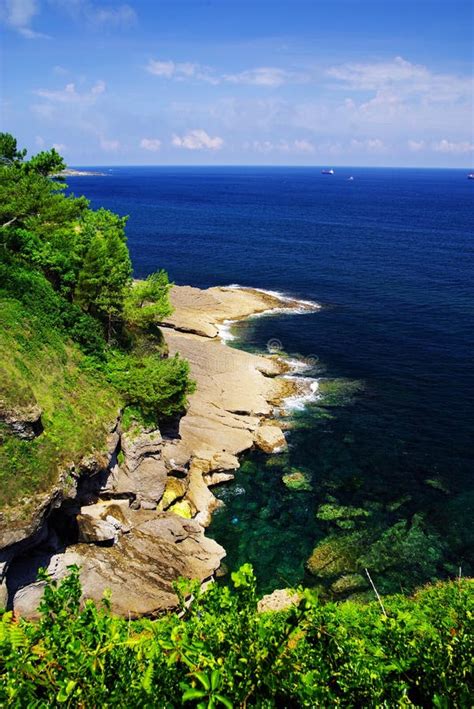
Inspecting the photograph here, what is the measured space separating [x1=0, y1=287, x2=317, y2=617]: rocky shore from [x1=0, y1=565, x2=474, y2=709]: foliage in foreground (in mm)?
9058

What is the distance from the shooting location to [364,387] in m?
55.4

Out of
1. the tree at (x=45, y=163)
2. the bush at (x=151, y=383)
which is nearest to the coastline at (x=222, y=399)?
the bush at (x=151, y=383)

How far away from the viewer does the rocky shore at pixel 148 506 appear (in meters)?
26.6

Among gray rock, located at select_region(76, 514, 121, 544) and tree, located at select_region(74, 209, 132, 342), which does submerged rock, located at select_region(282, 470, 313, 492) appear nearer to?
gray rock, located at select_region(76, 514, 121, 544)

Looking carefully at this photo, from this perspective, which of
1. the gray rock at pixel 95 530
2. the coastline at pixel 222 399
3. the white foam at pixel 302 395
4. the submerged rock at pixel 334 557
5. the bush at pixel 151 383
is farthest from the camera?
the white foam at pixel 302 395

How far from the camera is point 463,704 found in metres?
10.7

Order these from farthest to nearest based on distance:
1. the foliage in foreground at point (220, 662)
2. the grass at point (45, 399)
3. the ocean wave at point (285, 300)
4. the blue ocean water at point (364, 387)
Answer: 1. the ocean wave at point (285, 300)
2. the blue ocean water at point (364, 387)
3. the grass at point (45, 399)
4. the foliage in foreground at point (220, 662)

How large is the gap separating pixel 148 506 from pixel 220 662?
81.0 ft

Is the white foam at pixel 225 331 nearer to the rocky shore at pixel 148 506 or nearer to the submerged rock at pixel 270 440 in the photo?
the rocky shore at pixel 148 506

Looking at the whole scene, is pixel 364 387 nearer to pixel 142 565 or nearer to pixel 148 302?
pixel 148 302

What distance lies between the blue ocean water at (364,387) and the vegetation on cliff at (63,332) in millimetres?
11924

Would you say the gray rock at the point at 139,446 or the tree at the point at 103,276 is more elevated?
the tree at the point at 103,276

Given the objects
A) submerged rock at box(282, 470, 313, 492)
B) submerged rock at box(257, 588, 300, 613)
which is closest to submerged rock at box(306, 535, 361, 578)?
submerged rock at box(257, 588, 300, 613)

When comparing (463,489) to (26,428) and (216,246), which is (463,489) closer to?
(26,428)
